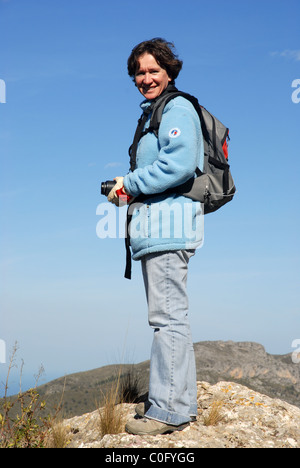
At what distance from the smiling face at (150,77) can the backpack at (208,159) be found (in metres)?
0.09

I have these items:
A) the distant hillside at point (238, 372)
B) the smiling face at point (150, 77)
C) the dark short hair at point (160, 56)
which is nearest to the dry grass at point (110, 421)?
the smiling face at point (150, 77)

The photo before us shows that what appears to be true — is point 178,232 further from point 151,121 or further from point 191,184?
point 151,121

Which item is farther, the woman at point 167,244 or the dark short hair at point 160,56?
the dark short hair at point 160,56

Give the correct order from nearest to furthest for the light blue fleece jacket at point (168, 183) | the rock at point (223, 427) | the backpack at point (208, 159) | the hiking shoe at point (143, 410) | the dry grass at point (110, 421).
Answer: the light blue fleece jacket at point (168, 183)
the rock at point (223, 427)
the backpack at point (208, 159)
the dry grass at point (110, 421)
the hiking shoe at point (143, 410)

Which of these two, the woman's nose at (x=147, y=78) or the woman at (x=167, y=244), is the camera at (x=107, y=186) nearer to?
the woman at (x=167, y=244)

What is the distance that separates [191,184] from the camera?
4.75m

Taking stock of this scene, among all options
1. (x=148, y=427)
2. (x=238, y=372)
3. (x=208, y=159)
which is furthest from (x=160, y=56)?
(x=238, y=372)

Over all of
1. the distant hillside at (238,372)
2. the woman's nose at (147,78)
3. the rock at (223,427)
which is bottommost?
the distant hillside at (238,372)

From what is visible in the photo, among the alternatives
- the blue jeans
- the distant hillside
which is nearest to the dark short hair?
the blue jeans

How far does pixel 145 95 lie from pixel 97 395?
3517mm

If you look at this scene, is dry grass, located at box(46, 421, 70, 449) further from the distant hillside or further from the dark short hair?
the distant hillside

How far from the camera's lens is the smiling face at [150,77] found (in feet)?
16.4

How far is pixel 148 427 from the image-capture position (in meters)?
4.58
